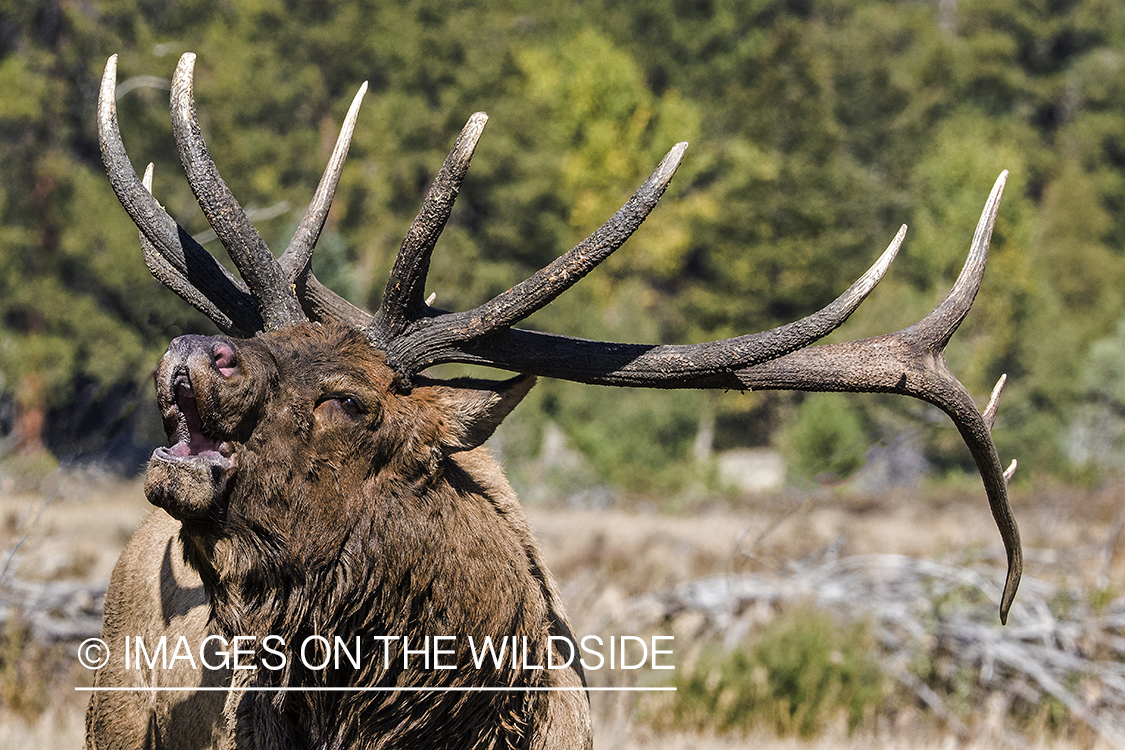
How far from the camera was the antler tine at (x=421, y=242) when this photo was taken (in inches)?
118

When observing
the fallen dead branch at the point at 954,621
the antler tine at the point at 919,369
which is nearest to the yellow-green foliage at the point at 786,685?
the fallen dead branch at the point at 954,621

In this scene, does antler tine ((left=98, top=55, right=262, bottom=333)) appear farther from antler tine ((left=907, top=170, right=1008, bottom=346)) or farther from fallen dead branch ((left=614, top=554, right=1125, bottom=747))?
fallen dead branch ((left=614, top=554, right=1125, bottom=747))

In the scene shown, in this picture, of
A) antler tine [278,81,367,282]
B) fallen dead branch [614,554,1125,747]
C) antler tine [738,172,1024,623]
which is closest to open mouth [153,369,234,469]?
antler tine [278,81,367,282]

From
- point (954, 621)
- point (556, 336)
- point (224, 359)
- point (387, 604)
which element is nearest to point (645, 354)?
point (556, 336)

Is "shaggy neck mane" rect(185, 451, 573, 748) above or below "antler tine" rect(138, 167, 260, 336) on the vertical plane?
below

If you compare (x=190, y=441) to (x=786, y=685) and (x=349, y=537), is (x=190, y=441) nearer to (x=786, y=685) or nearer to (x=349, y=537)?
(x=349, y=537)

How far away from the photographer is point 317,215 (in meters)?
3.99

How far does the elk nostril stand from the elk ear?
1.91ft

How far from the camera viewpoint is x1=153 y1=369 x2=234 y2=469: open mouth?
9.05 feet

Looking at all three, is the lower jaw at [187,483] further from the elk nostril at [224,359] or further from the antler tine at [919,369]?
the antler tine at [919,369]

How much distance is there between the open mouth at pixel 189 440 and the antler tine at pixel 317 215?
947mm

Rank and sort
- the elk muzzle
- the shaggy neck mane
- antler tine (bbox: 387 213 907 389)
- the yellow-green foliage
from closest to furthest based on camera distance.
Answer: the elk muzzle, the shaggy neck mane, antler tine (bbox: 387 213 907 389), the yellow-green foliage

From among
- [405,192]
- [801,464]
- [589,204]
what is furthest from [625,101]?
[801,464]

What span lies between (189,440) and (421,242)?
0.77m
